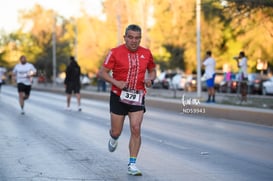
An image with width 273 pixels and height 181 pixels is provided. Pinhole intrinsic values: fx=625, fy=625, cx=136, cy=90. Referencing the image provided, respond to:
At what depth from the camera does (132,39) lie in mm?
8352

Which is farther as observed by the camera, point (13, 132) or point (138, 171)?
point (13, 132)

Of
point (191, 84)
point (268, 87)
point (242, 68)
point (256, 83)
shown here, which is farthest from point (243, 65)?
point (191, 84)

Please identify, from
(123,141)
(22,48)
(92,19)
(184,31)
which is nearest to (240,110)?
(123,141)

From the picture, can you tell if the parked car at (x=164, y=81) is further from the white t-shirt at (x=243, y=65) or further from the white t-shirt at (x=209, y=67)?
the white t-shirt at (x=243, y=65)

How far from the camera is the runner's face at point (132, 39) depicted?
8328 millimetres

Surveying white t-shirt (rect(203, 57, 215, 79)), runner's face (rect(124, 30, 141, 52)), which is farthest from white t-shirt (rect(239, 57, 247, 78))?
runner's face (rect(124, 30, 141, 52))

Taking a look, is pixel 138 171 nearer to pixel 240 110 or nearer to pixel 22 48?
pixel 240 110

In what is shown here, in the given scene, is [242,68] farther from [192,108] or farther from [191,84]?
[191,84]

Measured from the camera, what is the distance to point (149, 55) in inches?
339

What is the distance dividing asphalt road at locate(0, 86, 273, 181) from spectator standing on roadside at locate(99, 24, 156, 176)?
2.33ft

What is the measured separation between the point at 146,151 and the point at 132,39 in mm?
3282

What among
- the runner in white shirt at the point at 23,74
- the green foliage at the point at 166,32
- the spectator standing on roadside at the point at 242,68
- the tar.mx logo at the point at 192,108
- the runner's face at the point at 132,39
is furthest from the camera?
the green foliage at the point at 166,32

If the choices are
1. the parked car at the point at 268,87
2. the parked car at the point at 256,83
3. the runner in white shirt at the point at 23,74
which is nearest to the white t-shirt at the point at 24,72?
the runner in white shirt at the point at 23,74

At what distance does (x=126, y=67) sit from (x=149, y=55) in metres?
0.40
